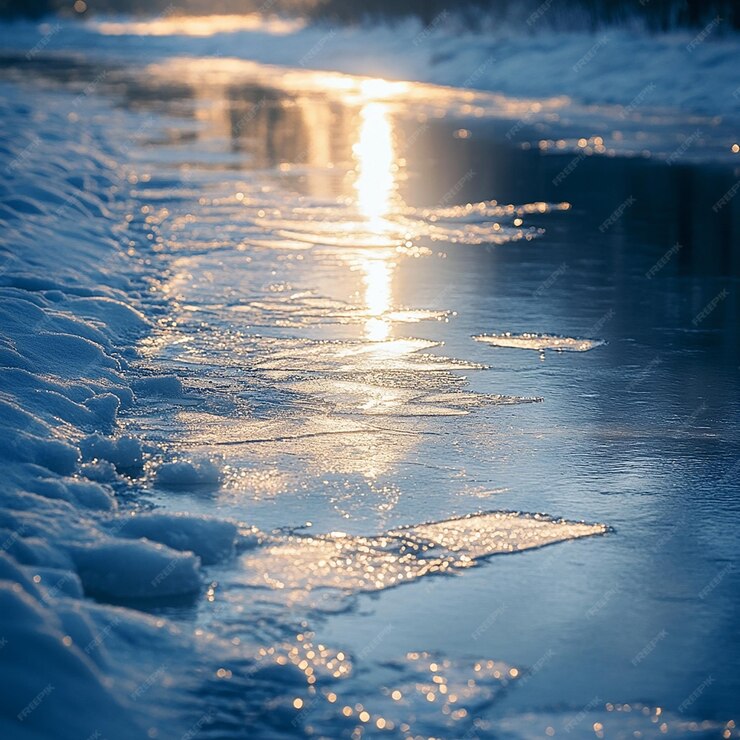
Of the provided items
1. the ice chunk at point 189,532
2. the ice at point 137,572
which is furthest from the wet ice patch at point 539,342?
the ice at point 137,572

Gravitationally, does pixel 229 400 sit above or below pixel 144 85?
below

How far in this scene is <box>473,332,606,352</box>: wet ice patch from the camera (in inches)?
266

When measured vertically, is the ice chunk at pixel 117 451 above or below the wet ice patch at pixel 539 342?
below

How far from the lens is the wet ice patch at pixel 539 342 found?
266 inches

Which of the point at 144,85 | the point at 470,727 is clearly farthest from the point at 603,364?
the point at 144,85

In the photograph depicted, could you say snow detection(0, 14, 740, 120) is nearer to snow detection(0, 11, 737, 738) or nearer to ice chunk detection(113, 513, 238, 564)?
snow detection(0, 11, 737, 738)

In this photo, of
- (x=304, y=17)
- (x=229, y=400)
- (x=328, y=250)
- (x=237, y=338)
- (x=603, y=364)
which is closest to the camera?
(x=229, y=400)

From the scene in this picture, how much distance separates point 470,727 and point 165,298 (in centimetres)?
532

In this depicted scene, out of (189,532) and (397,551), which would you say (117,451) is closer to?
(189,532)

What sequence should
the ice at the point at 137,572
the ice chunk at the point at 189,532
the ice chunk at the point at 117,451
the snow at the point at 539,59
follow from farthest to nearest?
1. the snow at the point at 539,59
2. the ice chunk at the point at 117,451
3. the ice chunk at the point at 189,532
4. the ice at the point at 137,572

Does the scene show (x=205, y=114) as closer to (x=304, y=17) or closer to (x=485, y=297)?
(x=485, y=297)

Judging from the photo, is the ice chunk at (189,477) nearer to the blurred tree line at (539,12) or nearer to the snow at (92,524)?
the snow at (92,524)

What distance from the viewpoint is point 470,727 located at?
303cm

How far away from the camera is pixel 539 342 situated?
688 centimetres
